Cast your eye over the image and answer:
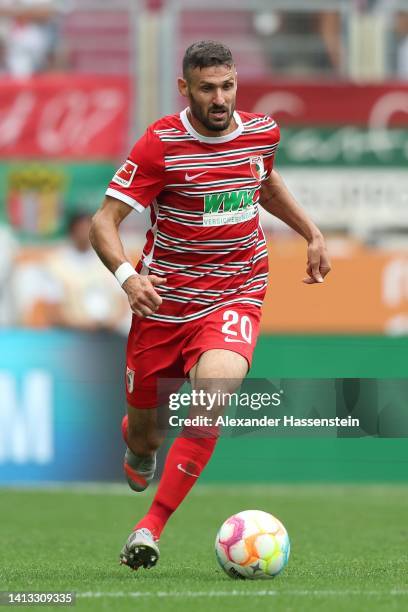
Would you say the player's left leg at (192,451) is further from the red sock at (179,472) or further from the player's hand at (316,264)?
the player's hand at (316,264)

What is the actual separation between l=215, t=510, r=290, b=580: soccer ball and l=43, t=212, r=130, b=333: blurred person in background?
685 centimetres

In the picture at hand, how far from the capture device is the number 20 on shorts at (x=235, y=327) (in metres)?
6.08

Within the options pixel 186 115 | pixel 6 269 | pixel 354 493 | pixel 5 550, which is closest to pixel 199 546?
pixel 5 550

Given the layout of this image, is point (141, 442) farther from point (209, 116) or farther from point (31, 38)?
point (31, 38)

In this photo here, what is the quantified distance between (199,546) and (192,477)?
5.58ft

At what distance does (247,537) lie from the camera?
5.73 m

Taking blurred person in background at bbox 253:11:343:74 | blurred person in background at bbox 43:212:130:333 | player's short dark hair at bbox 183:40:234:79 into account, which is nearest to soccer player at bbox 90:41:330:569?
player's short dark hair at bbox 183:40:234:79

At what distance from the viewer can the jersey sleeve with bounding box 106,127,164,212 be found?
19.8 ft

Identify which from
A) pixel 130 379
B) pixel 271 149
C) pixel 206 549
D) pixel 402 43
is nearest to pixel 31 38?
pixel 402 43

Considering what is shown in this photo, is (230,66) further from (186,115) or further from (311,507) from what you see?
(311,507)

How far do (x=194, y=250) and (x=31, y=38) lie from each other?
8932 mm

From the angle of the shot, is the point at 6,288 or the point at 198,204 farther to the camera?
the point at 6,288

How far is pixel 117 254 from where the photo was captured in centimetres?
591

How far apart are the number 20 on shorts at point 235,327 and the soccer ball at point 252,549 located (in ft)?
2.67
